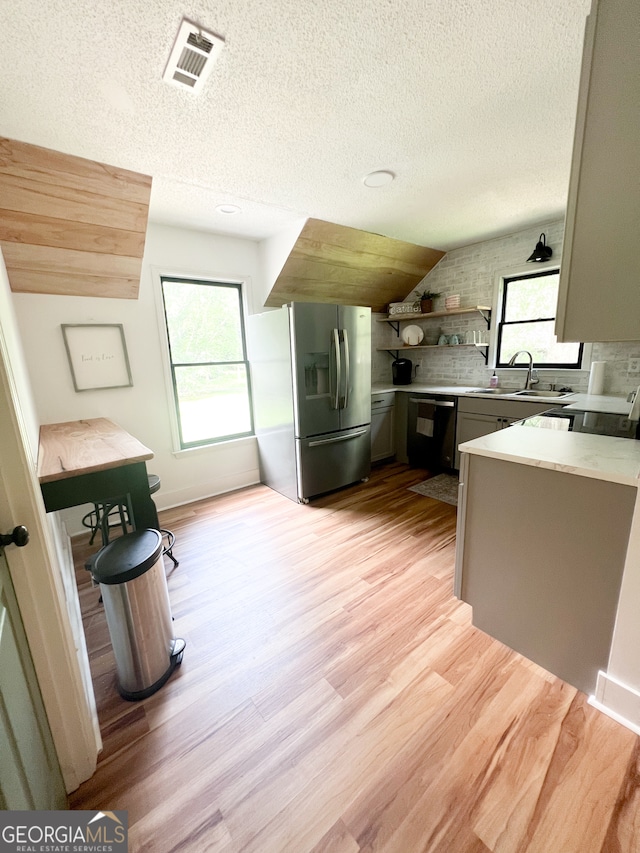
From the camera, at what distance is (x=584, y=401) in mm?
2693

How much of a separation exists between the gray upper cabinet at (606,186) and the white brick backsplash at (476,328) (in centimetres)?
238

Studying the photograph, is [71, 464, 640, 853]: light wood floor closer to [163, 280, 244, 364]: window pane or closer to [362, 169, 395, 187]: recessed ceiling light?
[163, 280, 244, 364]: window pane

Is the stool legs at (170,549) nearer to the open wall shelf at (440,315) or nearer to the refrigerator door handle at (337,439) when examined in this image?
the refrigerator door handle at (337,439)

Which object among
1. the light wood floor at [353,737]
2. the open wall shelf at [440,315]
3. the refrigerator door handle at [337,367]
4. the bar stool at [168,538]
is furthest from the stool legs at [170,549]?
the open wall shelf at [440,315]

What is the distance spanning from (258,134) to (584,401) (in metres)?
2.98

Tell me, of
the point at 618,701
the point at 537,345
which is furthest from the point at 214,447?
the point at 537,345

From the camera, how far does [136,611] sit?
140cm

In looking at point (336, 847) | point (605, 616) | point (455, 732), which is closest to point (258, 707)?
point (336, 847)

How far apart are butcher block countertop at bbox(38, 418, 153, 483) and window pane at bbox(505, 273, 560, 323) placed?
3.88 meters

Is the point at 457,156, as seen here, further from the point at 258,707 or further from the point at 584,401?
the point at 258,707

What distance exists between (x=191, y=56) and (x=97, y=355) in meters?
2.15

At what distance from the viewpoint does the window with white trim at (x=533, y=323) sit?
3.36 metres

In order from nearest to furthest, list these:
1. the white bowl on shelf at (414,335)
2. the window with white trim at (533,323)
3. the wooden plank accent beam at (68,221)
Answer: the wooden plank accent beam at (68,221), the window with white trim at (533,323), the white bowl on shelf at (414,335)

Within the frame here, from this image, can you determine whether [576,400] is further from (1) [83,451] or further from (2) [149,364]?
(2) [149,364]
